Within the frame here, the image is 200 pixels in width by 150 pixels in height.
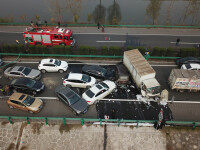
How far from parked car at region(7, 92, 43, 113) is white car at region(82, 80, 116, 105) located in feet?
13.5

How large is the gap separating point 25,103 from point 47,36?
10.8m

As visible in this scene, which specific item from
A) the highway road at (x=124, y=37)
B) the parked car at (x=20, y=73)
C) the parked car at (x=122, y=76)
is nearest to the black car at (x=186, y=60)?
the highway road at (x=124, y=37)

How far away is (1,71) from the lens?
19.2 m

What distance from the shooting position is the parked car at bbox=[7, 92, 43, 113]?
14.1m

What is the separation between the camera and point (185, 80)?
1583cm

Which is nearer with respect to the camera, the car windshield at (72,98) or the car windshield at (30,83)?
the car windshield at (72,98)

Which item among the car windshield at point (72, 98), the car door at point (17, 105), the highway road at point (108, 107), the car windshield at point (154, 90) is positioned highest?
the car windshield at point (154, 90)

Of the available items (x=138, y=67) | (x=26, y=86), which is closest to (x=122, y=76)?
(x=138, y=67)

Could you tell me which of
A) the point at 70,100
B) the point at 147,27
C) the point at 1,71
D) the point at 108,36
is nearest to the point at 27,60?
the point at 1,71

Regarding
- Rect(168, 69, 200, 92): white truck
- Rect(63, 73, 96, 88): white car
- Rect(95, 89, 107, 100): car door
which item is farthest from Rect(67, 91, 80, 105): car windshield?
Rect(168, 69, 200, 92): white truck

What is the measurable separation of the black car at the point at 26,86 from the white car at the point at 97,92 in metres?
4.59

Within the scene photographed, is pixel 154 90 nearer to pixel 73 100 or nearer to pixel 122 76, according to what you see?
pixel 122 76

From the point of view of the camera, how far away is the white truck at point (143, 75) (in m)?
15.4

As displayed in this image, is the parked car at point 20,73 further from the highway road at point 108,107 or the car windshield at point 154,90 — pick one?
the car windshield at point 154,90
